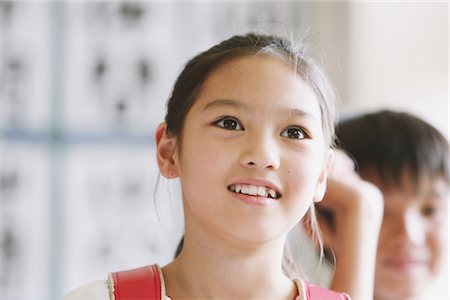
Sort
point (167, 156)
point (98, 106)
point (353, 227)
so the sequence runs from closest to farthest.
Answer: point (167, 156)
point (353, 227)
point (98, 106)

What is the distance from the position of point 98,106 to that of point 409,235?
1.25 meters

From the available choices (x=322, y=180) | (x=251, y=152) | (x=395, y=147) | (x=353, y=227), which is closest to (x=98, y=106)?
(x=395, y=147)

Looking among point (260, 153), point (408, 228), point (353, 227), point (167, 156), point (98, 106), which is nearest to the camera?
point (260, 153)

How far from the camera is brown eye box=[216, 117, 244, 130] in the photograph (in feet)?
2.75

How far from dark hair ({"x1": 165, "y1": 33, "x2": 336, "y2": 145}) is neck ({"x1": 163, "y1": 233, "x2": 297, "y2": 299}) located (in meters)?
0.15

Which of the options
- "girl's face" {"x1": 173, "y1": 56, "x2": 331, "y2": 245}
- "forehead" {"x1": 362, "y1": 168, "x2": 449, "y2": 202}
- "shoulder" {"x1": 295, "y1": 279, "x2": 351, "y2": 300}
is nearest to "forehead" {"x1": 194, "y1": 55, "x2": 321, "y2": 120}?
"girl's face" {"x1": 173, "y1": 56, "x2": 331, "y2": 245}

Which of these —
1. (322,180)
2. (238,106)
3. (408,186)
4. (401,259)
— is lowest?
(401,259)

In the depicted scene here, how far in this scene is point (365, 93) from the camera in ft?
8.25

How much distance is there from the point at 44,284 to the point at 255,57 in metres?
1.64

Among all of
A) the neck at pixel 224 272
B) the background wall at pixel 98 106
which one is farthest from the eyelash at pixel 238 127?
the background wall at pixel 98 106

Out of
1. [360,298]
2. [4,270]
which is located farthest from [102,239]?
[360,298]

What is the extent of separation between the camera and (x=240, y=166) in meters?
0.82

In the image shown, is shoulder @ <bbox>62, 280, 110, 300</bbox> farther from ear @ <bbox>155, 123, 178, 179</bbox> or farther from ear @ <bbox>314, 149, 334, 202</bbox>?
ear @ <bbox>314, 149, 334, 202</bbox>

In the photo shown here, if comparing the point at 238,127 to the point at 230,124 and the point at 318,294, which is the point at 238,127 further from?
the point at 318,294
